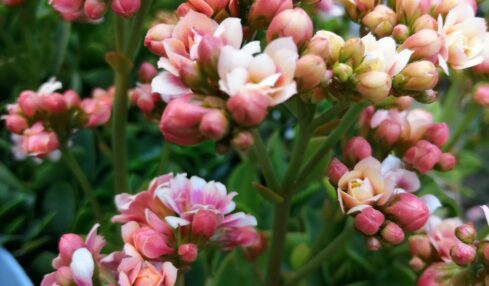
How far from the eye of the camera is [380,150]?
53 centimetres

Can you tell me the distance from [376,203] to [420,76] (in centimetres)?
9

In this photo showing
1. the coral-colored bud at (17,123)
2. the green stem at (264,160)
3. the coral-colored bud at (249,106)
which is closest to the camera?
the coral-colored bud at (249,106)

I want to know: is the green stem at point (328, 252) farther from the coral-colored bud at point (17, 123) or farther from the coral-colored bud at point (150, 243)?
the coral-colored bud at point (17, 123)

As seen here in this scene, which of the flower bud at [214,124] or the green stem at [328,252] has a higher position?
the flower bud at [214,124]

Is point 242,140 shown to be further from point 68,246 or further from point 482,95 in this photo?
point 482,95

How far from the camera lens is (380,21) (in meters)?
0.46

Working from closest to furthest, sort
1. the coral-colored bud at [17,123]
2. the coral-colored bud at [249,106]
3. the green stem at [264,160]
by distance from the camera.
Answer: the coral-colored bud at [249,106] < the green stem at [264,160] < the coral-colored bud at [17,123]

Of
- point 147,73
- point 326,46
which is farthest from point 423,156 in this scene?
point 147,73

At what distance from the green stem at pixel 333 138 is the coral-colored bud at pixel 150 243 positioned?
4.3 inches

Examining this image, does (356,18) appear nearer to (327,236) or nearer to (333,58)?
(333,58)

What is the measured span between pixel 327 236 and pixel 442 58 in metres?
0.24

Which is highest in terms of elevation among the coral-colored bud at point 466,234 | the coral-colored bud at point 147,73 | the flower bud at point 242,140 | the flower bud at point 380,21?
the flower bud at point 380,21

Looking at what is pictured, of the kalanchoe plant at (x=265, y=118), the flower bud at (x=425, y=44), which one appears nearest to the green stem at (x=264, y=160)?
the kalanchoe plant at (x=265, y=118)

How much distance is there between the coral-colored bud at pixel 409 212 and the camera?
44 centimetres
